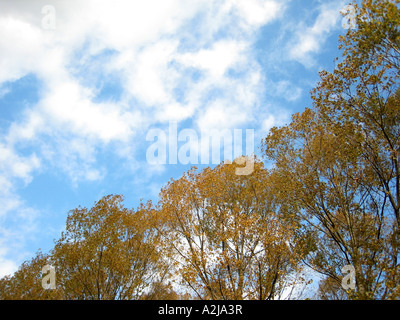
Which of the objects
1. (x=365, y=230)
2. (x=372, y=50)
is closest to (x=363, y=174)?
(x=365, y=230)

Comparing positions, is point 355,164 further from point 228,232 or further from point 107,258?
point 107,258

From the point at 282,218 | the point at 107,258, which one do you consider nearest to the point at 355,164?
the point at 282,218

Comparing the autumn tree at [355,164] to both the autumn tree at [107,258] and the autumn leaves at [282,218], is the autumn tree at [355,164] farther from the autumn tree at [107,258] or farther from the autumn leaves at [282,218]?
the autumn tree at [107,258]

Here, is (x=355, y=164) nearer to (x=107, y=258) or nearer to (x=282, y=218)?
(x=282, y=218)

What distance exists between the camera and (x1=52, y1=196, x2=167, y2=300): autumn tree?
1947 cm

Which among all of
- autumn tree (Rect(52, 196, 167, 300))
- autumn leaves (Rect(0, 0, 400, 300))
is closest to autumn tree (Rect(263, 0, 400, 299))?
autumn leaves (Rect(0, 0, 400, 300))

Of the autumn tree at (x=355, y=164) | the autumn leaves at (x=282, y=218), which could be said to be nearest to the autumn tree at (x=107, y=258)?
the autumn leaves at (x=282, y=218)

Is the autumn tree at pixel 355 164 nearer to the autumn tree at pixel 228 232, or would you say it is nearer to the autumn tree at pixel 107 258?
the autumn tree at pixel 228 232

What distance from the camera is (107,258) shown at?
19406 mm

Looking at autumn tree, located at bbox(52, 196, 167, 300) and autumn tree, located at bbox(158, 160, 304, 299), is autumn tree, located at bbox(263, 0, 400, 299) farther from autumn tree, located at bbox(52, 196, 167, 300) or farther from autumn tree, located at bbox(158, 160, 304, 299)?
autumn tree, located at bbox(52, 196, 167, 300)

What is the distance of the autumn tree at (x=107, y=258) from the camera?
1947 cm

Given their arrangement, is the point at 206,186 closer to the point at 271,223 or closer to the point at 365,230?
the point at 271,223

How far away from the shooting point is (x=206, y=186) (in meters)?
18.7

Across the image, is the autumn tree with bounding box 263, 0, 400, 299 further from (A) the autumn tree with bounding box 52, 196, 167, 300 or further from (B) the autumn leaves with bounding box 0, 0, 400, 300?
(A) the autumn tree with bounding box 52, 196, 167, 300
